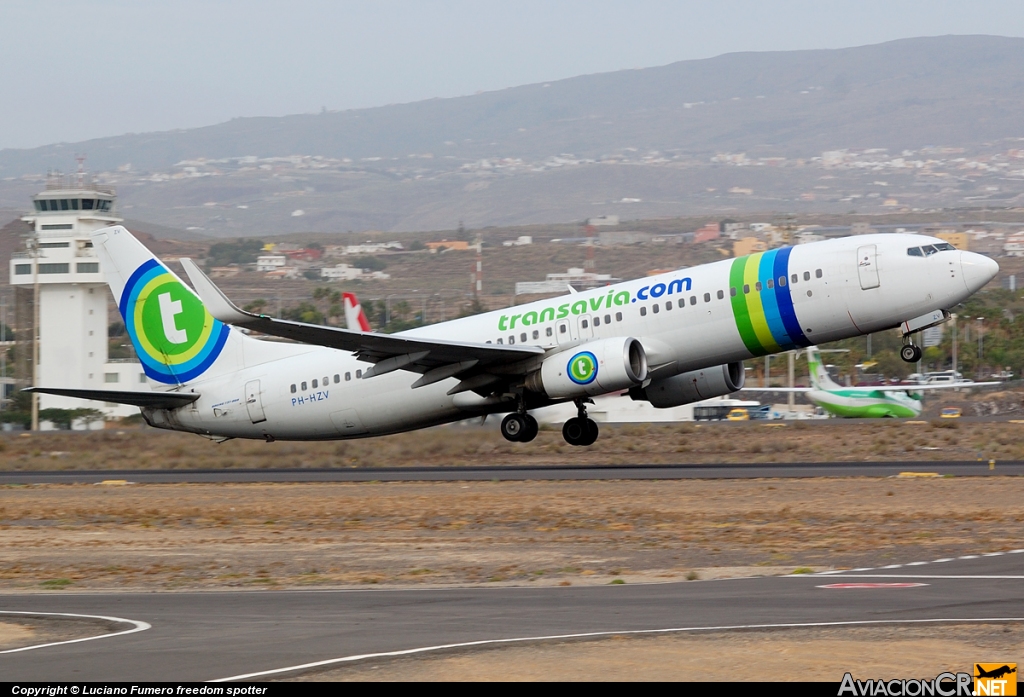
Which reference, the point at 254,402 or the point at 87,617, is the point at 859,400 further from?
the point at 87,617

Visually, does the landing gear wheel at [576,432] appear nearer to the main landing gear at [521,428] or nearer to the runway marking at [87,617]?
the main landing gear at [521,428]

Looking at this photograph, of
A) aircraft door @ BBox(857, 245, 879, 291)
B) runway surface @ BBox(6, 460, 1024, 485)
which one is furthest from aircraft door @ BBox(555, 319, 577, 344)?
aircraft door @ BBox(857, 245, 879, 291)

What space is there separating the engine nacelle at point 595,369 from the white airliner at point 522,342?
1.4 inches

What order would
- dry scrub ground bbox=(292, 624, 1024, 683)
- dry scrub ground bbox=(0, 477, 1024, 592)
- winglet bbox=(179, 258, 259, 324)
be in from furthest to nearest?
1. winglet bbox=(179, 258, 259, 324)
2. dry scrub ground bbox=(0, 477, 1024, 592)
3. dry scrub ground bbox=(292, 624, 1024, 683)

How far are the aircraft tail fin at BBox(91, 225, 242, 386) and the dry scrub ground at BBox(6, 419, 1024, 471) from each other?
3.82 metres

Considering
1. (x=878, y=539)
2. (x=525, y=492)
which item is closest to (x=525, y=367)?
(x=525, y=492)

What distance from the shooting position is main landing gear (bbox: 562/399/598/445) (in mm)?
34625

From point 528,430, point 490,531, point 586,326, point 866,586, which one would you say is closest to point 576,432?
point 528,430

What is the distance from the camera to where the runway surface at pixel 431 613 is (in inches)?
430

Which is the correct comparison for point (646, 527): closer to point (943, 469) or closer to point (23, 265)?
point (943, 469)

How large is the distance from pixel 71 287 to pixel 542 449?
62104 millimetres

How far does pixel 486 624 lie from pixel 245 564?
23.6 ft

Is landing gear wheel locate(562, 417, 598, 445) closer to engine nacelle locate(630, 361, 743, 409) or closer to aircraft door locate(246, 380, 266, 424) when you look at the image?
engine nacelle locate(630, 361, 743, 409)

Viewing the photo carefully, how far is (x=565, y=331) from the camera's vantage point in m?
32.7
